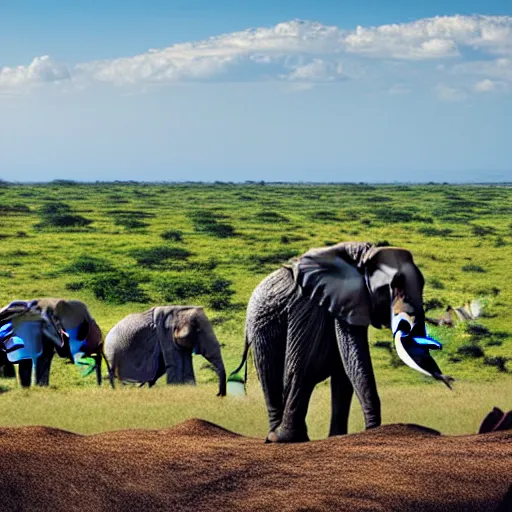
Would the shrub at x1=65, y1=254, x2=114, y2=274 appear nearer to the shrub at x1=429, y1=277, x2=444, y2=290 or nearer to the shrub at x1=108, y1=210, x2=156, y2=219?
the shrub at x1=429, y1=277, x2=444, y2=290

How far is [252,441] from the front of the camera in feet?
42.7

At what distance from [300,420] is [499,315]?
18.6 meters

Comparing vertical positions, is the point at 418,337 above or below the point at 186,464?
above

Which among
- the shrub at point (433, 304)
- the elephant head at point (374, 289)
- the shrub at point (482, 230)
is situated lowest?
the shrub at point (433, 304)

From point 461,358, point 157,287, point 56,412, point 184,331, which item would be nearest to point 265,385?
point 56,412

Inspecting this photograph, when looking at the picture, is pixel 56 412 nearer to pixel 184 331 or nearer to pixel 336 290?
pixel 184 331

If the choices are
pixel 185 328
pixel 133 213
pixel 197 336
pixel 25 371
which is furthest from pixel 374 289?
pixel 133 213

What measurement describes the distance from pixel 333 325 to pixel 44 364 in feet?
30.6

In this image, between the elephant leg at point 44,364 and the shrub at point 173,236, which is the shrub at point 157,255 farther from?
the elephant leg at point 44,364

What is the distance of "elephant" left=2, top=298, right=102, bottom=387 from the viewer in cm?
1984

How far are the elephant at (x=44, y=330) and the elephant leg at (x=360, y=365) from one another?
866cm

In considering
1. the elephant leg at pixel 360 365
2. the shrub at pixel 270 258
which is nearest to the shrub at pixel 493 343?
the shrub at pixel 270 258

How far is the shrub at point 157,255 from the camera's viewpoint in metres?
39.8

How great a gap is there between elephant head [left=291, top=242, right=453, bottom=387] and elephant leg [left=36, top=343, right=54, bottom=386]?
28.4 feet
